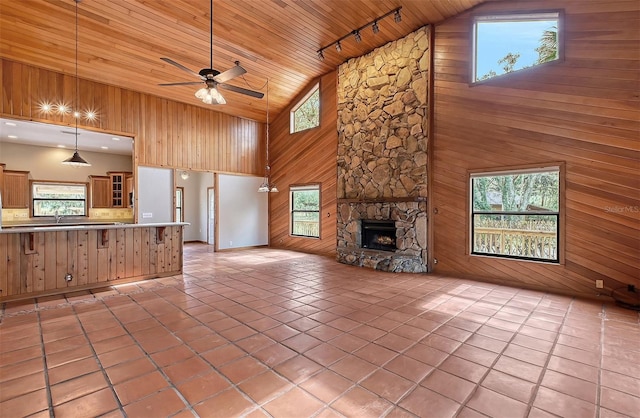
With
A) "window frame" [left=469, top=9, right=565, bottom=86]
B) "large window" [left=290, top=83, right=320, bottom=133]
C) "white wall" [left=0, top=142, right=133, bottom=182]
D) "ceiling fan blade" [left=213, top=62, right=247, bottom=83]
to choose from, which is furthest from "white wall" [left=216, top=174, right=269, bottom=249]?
"window frame" [left=469, top=9, right=565, bottom=86]

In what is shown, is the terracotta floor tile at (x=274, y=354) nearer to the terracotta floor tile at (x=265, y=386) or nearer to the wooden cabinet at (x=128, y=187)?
the terracotta floor tile at (x=265, y=386)

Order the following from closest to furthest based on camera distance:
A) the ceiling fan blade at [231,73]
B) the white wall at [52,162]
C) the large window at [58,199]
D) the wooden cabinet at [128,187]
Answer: the ceiling fan blade at [231,73], the white wall at [52,162], the large window at [58,199], the wooden cabinet at [128,187]

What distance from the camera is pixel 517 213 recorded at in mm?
4730

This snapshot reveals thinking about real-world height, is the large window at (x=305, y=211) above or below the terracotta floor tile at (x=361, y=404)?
above

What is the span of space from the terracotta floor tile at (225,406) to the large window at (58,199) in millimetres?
8733

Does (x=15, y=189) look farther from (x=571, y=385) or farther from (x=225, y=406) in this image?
(x=571, y=385)

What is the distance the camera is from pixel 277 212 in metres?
9.10

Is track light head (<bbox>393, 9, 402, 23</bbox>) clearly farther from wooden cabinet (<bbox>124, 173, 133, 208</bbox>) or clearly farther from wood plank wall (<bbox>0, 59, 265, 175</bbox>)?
wooden cabinet (<bbox>124, 173, 133, 208</bbox>)

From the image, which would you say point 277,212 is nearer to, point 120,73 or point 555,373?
point 120,73

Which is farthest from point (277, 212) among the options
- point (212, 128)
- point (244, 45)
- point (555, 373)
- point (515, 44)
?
point (555, 373)

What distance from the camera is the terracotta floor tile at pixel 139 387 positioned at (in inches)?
73.7

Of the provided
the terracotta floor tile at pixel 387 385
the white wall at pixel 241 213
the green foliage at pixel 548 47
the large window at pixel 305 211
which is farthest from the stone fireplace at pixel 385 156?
the terracotta floor tile at pixel 387 385

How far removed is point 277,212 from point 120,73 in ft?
16.9

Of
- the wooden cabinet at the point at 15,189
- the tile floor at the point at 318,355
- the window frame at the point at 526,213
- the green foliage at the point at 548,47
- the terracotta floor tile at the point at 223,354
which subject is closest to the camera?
the tile floor at the point at 318,355
